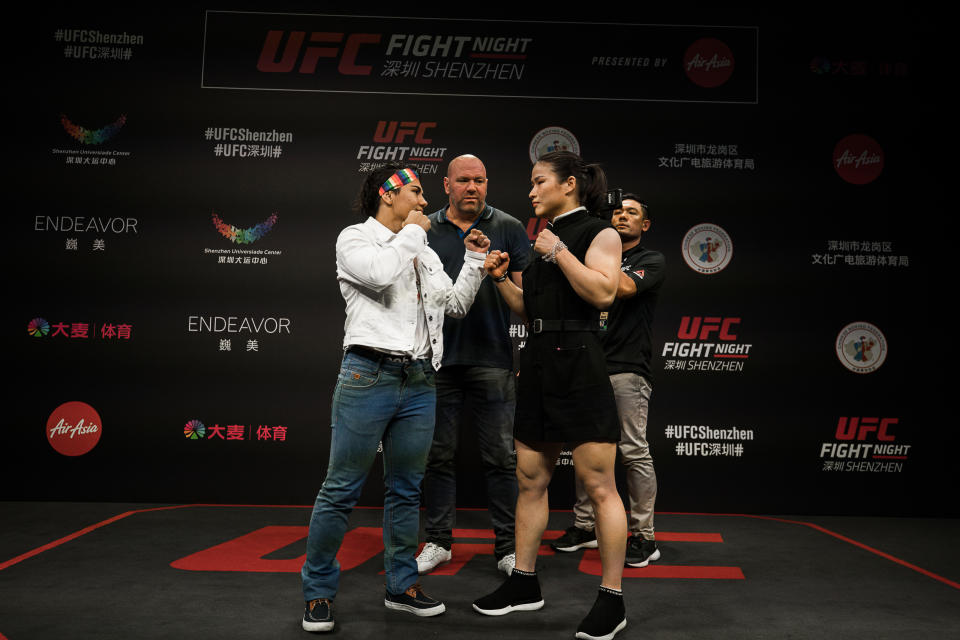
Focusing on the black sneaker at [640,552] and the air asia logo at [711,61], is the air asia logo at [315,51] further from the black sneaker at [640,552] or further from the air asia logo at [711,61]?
the black sneaker at [640,552]

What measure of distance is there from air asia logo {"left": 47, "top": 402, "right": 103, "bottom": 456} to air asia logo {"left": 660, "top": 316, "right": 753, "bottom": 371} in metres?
3.49

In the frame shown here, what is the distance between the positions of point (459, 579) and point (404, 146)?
264cm

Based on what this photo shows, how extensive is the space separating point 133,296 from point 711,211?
3.60 meters

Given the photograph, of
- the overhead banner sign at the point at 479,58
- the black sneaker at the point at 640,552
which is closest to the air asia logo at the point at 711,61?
the overhead banner sign at the point at 479,58

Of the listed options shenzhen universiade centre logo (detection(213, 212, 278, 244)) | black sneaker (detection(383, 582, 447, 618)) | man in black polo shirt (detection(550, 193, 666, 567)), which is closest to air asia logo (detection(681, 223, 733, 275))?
man in black polo shirt (detection(550, 193, 666, 567))

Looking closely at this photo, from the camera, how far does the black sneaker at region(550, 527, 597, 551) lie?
11.7 feet

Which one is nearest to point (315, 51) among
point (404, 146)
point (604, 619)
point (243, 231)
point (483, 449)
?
point (404, 146)

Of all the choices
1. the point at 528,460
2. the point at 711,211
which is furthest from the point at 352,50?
the point at 528,460

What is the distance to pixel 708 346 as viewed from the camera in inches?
177

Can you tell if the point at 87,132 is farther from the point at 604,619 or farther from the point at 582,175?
the point at 604,619

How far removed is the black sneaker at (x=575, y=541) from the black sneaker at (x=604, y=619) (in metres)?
1.13

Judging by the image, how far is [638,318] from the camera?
3553mm

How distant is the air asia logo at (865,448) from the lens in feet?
14.5

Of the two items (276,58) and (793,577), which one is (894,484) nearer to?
(793,577)
